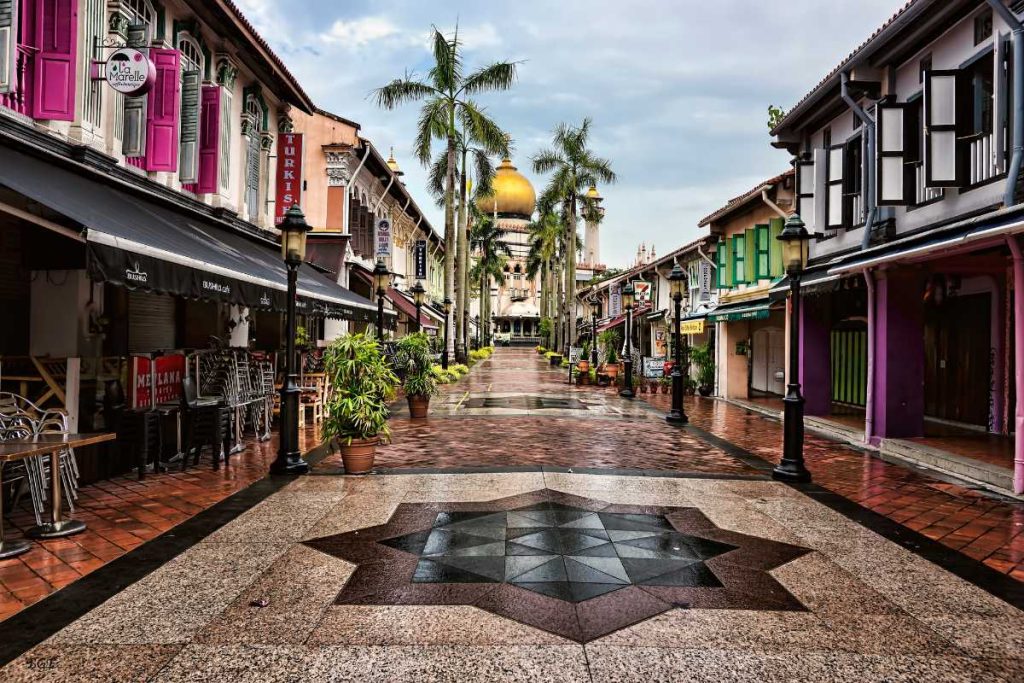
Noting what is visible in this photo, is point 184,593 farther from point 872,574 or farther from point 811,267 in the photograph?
point 811,267

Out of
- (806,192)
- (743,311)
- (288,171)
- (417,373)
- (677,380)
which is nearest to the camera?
(806,192)

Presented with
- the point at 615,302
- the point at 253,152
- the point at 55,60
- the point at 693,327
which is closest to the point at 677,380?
the point at 693,327

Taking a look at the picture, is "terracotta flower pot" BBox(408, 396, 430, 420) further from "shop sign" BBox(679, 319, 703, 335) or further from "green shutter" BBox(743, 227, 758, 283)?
"shop sign" BBox(679, 319, 703, 335)

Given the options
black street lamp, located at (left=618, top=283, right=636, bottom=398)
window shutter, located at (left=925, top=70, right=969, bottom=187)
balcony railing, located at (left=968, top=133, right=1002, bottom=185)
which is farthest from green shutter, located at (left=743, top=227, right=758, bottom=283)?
window shutter, located at (left=925, top=70, right=969, bottom=187)

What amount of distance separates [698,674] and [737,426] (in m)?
11.0

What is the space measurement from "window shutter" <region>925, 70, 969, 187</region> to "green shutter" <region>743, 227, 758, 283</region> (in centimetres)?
801

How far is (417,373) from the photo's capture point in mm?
14922

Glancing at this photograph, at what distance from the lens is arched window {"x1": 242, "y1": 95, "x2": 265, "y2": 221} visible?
47.5ft

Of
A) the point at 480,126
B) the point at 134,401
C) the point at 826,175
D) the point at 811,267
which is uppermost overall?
the point at 480,126

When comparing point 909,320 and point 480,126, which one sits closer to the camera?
point 909,320

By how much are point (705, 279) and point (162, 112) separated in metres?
18.3

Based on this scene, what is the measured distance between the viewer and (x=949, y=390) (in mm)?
13133

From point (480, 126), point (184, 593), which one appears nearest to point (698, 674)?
point (184, 593)

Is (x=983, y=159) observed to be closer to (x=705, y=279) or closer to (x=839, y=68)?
(x=839, y=68)
